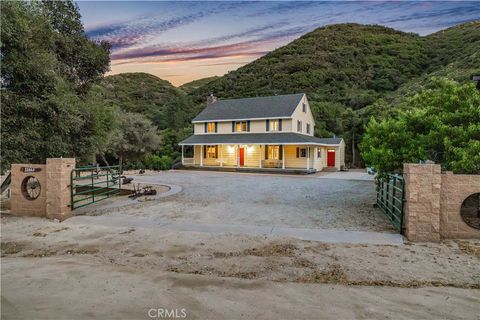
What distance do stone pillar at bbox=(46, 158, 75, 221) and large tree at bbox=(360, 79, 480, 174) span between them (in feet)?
32.7

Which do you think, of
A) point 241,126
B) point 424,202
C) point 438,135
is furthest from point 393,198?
point 241,126

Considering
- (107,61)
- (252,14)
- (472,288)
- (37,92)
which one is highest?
(252,14)

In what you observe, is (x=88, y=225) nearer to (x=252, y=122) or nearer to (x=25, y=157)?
(x=25, y=157)

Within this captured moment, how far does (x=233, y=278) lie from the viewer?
15.2 ft

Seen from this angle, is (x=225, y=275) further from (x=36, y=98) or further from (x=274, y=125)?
(x=274, y=125)

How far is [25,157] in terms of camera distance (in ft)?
34.8

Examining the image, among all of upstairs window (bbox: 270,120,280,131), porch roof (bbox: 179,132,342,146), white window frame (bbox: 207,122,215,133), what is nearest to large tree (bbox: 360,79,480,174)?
porch roof (bbox: 179,132,342,146)

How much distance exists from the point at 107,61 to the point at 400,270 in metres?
15.9

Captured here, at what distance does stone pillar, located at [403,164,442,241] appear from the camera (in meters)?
6.55

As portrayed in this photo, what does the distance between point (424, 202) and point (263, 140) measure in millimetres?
22134

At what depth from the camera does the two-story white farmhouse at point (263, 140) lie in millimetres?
28562

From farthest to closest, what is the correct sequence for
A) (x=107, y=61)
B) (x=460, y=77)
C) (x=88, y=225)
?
1. (x=460, y=77)
2. (x=107, y=61)
3. (x=88, y=225)

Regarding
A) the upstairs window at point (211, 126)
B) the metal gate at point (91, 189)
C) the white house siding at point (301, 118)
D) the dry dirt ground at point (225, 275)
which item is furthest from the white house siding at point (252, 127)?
the dry dirt ground at point (225, 275)

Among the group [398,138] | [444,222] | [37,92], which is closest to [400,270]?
[444,222]
